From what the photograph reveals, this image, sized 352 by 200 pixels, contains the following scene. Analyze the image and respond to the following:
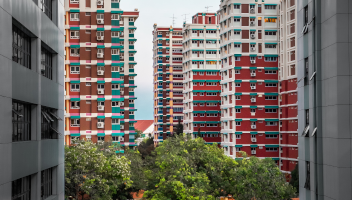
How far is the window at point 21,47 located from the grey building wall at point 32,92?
0.91 ft

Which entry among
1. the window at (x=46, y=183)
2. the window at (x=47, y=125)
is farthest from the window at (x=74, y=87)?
the window at (x=46, y=183)

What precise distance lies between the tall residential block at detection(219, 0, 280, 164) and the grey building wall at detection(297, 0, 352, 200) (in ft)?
136

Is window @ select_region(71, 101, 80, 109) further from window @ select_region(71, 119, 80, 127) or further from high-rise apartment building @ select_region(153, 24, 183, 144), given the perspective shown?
high-rise apartment building @ select_region(153, 24, 183, 144)

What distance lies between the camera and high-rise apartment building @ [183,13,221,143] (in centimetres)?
8762

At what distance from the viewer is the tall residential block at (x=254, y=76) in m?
65.6

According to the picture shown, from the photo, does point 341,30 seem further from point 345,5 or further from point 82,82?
point 82,82

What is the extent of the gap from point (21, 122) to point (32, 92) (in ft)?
5.15

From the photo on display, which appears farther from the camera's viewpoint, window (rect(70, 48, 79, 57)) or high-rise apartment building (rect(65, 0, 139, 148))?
window (rect(70, 48, 79, 57))

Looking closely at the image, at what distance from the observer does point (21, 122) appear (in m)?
20.4

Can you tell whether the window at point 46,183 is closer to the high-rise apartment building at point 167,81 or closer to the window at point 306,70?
the window at point 306,70

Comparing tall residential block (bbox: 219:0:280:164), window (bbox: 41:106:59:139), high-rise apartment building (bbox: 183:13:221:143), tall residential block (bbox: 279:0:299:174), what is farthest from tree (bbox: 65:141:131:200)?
high-rise apartment building (bbox: 183:13:221:143)

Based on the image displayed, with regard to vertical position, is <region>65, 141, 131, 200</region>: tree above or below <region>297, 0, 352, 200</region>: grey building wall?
below

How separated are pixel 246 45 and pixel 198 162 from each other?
3099cm

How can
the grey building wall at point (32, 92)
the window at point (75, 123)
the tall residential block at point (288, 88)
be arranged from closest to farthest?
the grey building wall at point (32, 92), the window at point (75, 123), the tall residential block at point (288, 88)
